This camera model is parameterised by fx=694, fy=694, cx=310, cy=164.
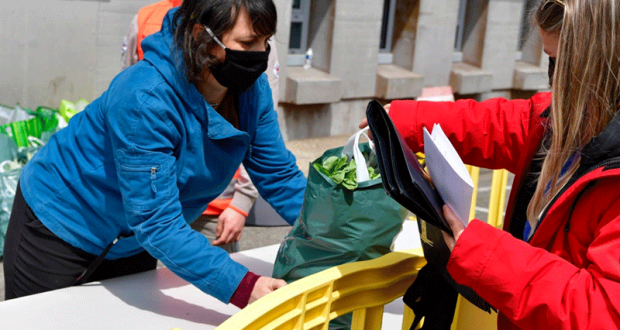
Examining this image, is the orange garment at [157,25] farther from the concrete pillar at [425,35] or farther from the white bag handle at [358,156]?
the concrete pillar at [425,35]

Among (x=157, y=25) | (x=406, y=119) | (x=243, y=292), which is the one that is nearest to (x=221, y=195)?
(x=157, y=25)

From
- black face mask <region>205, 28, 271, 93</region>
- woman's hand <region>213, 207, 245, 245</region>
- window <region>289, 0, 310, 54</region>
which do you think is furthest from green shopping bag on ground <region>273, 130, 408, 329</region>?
window <region>289, 0, 310, 54</region>

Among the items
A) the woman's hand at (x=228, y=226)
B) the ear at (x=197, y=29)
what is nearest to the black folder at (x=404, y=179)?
the ear at (x=197, y=29)

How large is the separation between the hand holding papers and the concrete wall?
2.67 m

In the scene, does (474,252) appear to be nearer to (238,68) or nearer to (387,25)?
(238,68)

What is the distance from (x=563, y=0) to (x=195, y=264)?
110 cm

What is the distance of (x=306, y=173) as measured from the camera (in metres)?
6.52

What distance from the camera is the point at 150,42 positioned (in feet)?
6.35

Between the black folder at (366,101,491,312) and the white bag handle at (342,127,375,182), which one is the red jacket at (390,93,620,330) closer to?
the black folder at (366,101,491,312)

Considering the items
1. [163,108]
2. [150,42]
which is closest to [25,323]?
[163,108]

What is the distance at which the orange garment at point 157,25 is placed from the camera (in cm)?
290

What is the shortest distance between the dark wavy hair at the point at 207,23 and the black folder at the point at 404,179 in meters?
0.53

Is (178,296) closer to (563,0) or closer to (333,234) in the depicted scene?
(333,234)

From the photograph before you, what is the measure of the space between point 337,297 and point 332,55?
663 cm
